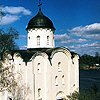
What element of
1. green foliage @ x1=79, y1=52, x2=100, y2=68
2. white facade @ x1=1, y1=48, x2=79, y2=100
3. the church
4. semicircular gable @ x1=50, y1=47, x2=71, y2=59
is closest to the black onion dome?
the church

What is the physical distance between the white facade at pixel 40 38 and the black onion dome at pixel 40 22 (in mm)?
377

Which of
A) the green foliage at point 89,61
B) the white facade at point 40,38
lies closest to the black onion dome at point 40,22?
the white facade at point 40,38

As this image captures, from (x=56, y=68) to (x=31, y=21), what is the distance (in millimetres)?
5116

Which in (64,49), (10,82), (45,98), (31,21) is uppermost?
(31,21)

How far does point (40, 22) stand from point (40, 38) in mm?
1495

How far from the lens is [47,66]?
22.5 meters

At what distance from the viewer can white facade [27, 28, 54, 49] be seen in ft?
80.2

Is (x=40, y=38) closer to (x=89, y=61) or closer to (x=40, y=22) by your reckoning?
(x=40, y=22)

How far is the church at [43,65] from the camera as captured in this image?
21.8 m

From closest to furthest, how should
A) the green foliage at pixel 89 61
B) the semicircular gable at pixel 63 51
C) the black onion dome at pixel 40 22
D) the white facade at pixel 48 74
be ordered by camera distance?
1. the white facade at pixel 48 74
2. the semicircular gable at pixel 63 51
3. the black onion dome at pixel 40 22
4. the green foliage at pixel 89 61

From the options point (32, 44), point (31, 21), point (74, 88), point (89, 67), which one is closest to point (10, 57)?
point (32, 44)

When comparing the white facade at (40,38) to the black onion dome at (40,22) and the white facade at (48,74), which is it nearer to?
the black onion dome at (40,22)

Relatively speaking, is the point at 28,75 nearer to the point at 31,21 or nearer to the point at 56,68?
the point at 56,68

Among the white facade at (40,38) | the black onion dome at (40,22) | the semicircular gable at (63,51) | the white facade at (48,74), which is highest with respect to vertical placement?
the black onion dome at (40,22)
